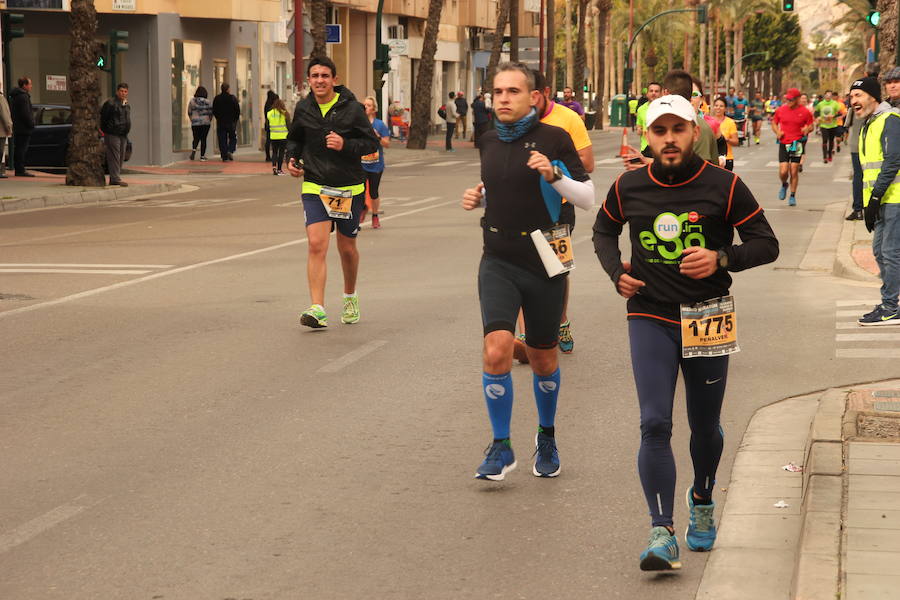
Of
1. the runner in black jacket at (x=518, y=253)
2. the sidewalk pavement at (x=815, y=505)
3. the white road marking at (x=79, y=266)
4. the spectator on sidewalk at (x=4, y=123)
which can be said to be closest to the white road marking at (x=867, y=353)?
the sidewalk pavement at (x=815, y=505)

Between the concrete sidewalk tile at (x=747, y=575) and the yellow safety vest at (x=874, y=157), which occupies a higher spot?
the yellow safety vest at (x=874, y=157)

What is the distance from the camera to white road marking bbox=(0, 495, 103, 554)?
571 centimetres

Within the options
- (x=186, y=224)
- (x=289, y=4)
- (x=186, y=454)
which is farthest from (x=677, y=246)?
(x=289, y=4)

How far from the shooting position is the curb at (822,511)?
479 cm

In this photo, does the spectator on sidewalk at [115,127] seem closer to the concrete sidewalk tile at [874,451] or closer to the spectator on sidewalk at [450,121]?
the spectator on sidewalk at [450,121]

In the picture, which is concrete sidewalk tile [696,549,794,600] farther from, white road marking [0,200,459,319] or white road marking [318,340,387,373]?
white road marking [0,200,459,319]

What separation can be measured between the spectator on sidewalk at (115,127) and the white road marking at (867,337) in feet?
61.4

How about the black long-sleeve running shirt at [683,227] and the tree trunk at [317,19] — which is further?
the tree trunk at [317,19]

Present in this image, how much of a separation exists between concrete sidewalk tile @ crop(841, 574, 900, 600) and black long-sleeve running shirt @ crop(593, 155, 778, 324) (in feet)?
3.70

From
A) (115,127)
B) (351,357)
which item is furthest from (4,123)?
(351,357)

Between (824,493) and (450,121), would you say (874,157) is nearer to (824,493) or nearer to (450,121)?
(824,493)

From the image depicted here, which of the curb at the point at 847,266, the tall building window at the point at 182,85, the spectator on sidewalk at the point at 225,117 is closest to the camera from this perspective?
the curb at the point at 847,266

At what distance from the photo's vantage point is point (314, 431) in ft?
25.5

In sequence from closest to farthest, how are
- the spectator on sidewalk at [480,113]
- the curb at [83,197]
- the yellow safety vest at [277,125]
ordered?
the curb at [83,197], the yellow safety vest at [277,125], the spectator on sidewalk at [480,113]
